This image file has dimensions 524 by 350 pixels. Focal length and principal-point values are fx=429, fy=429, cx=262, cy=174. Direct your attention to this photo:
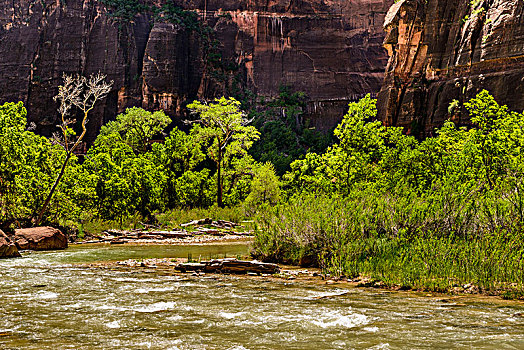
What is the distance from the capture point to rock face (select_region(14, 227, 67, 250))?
1844cm

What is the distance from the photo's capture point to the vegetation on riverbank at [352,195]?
373 inches

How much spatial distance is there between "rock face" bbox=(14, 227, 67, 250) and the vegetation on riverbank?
2.31 m

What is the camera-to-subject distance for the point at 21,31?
225 feet

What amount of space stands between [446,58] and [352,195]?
39189mm

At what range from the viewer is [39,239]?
18.8 m

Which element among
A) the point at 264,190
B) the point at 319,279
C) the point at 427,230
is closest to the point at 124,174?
the point at 264,190

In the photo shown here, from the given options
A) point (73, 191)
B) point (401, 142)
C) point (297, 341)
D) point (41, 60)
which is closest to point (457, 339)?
point (297, 341)

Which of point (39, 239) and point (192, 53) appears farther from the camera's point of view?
point (192, 53)

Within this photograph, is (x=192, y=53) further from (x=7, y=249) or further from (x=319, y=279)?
(x=319, y=279)

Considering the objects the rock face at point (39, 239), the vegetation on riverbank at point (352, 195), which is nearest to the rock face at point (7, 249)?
the rock face at point (39, 239)

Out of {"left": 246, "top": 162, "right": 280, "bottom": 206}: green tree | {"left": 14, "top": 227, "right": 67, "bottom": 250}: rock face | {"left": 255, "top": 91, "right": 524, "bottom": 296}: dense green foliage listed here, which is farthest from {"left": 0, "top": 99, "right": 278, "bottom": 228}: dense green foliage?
{"left": 255, "top": 91, "right": 524, "bottom": 296}: dense green foliage

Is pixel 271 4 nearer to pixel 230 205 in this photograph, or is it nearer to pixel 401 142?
pixel 230 205

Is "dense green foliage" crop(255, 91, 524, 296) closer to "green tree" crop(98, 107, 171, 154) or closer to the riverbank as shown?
the riverbank

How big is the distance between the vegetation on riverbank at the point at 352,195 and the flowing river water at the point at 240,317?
155cm
